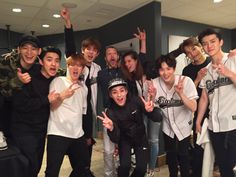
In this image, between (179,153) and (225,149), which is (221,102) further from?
(179,153)

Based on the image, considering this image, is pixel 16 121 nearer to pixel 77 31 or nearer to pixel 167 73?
pixel 167 73

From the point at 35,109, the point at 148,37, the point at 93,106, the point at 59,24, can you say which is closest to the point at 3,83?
the point at 35,109

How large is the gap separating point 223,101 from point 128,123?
86cm

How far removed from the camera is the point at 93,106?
2.63 m

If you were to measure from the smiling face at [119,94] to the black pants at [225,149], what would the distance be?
2.77ft

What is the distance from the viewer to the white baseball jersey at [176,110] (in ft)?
7.54

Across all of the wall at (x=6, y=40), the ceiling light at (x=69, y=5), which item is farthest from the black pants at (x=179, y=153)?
the wall at (x=6, y=40)

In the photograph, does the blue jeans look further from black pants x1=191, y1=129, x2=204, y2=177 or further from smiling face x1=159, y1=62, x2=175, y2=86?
smiling face x1=159, y1=62, x2=175, y2=86

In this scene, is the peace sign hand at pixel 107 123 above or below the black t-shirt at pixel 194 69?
below

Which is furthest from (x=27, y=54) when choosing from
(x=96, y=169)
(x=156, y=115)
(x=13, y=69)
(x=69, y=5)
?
(x=96, y=169)

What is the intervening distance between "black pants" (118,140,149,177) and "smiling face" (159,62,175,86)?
69cm

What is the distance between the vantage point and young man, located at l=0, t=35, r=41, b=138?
189 cm

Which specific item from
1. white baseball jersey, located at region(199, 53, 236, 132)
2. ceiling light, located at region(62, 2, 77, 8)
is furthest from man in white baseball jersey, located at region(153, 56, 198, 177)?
ceiling light, located at region(62, 2, 77, 8)

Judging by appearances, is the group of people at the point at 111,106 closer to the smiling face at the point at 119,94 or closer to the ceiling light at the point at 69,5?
the smiling face at the point at 119,94
